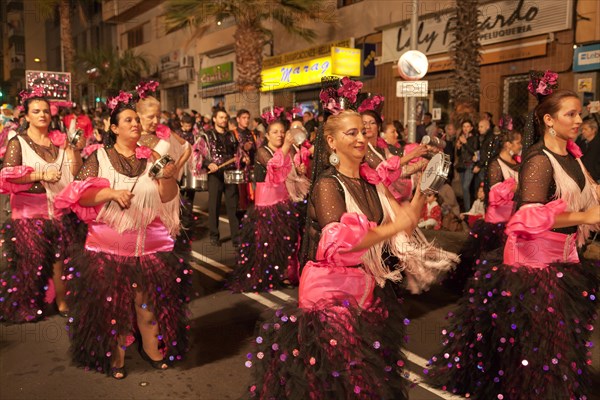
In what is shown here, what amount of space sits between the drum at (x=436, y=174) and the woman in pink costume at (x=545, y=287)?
36.7 inches

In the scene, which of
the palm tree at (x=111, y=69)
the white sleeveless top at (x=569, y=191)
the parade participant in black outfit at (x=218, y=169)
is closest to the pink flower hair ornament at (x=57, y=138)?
the parade participant in black outfit at (x=218, y=169)

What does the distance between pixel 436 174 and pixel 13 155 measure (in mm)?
4266

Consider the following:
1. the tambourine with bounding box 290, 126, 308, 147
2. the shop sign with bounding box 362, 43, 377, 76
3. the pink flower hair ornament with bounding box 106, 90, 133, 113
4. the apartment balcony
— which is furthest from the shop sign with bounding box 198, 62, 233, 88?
the pink flower hair ornament with bounding box 106, 90, 133, 113

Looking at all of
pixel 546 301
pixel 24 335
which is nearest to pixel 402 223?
pixel 546 301

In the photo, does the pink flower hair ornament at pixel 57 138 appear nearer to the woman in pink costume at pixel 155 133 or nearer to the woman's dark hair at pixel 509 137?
the woman in pink costume at pixel 155 133

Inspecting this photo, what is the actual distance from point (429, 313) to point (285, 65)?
741 inches

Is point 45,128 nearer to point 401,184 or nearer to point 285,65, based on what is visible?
point 401,184

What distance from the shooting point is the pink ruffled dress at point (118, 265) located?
4250 millimetres

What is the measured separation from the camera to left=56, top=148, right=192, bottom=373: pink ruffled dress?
13.9 ft

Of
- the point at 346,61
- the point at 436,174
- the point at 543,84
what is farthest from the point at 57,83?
the point at 436,174

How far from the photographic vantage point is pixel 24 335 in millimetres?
5363

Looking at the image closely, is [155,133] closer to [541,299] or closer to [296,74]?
[541,299]

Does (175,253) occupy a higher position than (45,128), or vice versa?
(45,128)

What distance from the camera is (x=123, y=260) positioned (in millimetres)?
4316
